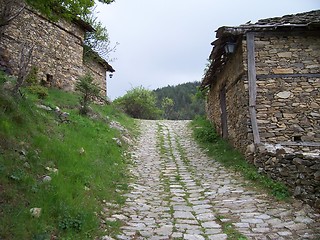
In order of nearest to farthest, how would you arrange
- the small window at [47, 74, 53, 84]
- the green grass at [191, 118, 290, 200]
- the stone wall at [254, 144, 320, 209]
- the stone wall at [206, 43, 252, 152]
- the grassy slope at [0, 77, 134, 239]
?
the grassy slope at [0, 77, 134, 239]
the stone wall at [254, 144, 320, 209]
the green grass at [191, 118, 290, 200]
the stone wall at [206, 43, 252, 152]
the small window at [47, 74, 53, 84]

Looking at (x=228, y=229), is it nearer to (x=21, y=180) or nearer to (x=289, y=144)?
(x=21, y=180)

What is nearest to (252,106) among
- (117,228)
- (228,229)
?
(228,229)

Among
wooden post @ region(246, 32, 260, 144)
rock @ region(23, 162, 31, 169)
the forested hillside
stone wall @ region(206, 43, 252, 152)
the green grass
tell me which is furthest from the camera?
the forested hillside

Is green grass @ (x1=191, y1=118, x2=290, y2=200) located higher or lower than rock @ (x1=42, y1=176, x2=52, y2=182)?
lower

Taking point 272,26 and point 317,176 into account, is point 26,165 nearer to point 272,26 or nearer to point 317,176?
point 317,176

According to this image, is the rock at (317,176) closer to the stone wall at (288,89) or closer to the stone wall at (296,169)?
the stone wall at (296,169)

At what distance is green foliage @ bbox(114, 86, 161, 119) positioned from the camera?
82.6ft

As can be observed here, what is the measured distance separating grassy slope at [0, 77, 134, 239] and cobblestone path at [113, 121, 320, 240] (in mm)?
490

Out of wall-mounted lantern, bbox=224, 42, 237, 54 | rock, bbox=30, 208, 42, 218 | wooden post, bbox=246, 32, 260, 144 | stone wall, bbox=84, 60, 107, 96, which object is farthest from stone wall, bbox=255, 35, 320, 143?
stone wall, bbox=84, 60, 107, 96

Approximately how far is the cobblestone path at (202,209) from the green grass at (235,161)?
25 centimetres

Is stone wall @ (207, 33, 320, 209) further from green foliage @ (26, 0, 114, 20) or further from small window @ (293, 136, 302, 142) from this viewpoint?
green foliage @ (26, 0, 114, 20)

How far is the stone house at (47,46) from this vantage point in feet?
36.7

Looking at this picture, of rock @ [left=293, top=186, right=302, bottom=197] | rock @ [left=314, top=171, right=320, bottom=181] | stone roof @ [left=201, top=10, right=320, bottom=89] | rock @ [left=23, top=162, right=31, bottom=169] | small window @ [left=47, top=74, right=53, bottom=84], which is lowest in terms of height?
rock @ [left=293, top=186, right=302, bottom=197]

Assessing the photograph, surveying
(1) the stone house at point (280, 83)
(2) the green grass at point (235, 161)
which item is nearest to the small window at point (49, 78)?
(2) the green grass at point (235, 161)
